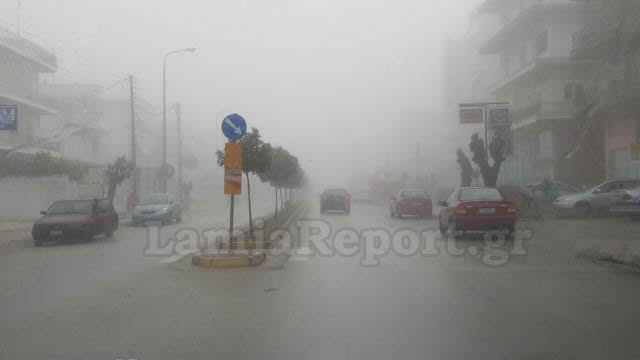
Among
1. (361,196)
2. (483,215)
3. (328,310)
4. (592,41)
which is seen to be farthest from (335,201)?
(361,196)

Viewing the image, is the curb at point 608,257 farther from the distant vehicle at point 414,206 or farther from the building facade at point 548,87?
the building facade at point 548,87

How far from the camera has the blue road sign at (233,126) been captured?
47.9ft

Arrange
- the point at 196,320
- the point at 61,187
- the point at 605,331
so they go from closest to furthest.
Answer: the point at 605,331
the point at 196,320
the point at 61,187

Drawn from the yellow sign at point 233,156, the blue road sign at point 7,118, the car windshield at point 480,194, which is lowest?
the car windshield at point 480,194

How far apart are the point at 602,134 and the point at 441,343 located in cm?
3045

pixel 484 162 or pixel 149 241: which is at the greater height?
pixel 484 162

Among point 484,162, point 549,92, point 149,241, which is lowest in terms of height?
point 149,241

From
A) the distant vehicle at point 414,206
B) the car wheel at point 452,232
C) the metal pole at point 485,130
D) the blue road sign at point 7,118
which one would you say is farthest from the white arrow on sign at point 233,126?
the metal pole at point 485,130

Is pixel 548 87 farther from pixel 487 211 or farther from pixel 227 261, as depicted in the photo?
pixel 227 261

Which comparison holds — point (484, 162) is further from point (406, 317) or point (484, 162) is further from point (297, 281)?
point (406, 317)

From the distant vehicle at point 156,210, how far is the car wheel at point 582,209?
17.5m

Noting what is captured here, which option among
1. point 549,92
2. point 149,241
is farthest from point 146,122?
point 149,241

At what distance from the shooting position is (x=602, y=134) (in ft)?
111

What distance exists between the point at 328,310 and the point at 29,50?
45.0m
